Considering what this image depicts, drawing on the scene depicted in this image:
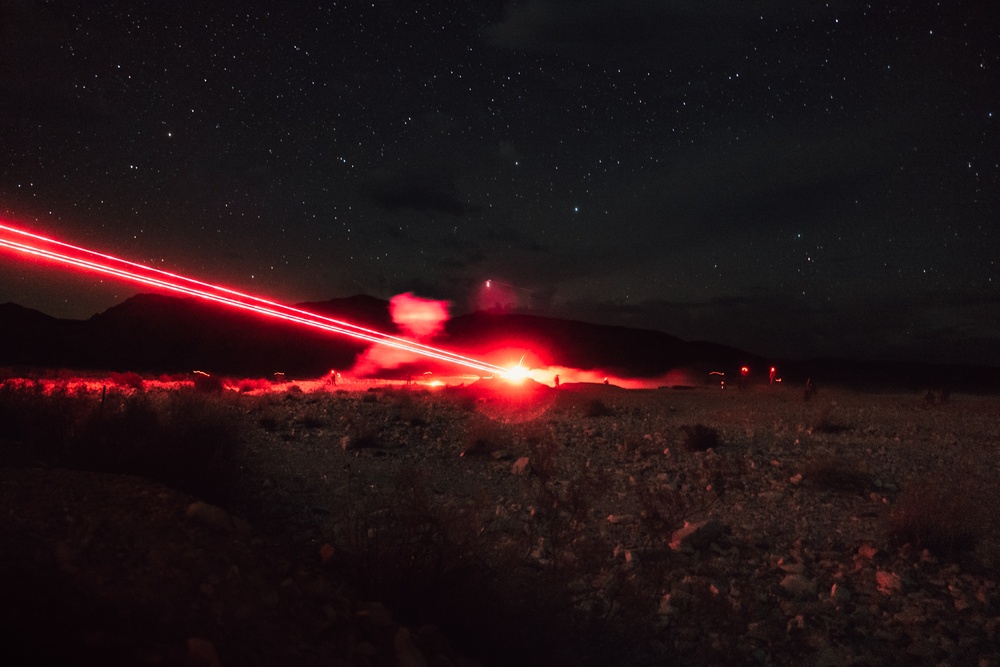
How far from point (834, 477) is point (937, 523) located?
102 inches

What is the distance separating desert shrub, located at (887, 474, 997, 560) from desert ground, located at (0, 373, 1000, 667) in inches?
1.1

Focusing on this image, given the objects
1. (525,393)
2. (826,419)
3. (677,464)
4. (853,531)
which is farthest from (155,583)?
(525,393)

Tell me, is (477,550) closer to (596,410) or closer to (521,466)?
(521,466)

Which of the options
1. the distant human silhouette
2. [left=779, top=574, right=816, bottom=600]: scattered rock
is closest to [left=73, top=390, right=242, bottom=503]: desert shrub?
[left=779, top=574, right=816, bottom=600]: scattered rock

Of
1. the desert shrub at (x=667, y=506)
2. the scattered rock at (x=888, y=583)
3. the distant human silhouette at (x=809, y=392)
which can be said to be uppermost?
the distant human silhouette at (x=809, y=392)

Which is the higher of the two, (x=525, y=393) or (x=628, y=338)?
(x=628, y=338)

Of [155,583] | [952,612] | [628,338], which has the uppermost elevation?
[628,338]

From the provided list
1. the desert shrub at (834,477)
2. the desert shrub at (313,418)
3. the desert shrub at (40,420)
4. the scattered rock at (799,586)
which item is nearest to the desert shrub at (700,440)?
the desert shrub at (834,477)

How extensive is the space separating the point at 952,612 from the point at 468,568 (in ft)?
13.9

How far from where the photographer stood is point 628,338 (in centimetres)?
12406

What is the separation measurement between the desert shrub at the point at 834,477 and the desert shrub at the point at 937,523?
4.45 ft

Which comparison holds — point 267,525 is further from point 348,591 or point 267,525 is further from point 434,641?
point 434,641

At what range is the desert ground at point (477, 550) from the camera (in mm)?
3488

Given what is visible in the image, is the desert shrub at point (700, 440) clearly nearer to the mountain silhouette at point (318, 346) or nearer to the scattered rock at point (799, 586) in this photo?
the scattered rock at point (799, 586)
